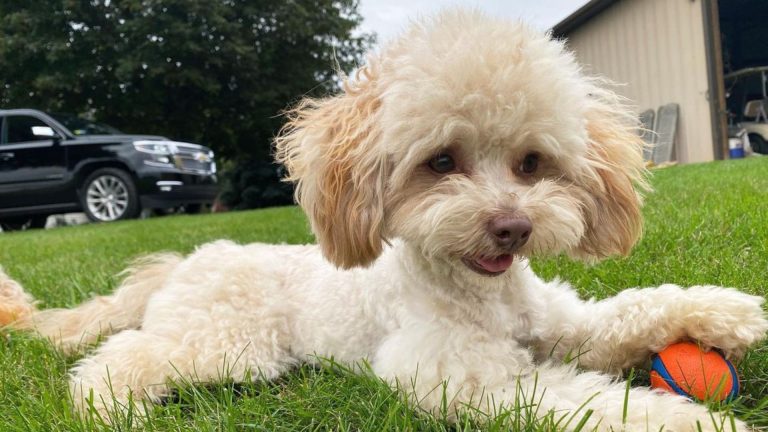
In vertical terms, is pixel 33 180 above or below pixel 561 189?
above

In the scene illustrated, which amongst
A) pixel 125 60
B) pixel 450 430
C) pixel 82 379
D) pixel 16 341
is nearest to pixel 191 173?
pixel 125 60

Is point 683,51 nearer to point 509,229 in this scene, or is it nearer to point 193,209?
point 193,209

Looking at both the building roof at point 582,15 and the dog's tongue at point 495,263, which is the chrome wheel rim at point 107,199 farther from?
the dog's tongue at point 495,263

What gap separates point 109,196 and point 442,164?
12.6 meters

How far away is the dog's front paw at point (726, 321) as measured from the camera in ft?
6.92

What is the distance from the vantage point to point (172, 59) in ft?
73.6

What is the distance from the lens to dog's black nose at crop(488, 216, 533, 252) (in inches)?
80.4

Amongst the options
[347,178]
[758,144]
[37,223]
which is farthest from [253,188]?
[347,178]

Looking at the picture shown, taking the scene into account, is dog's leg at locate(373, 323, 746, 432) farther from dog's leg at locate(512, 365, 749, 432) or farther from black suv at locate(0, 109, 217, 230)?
black suv at locate(0, 109, 217, 230)

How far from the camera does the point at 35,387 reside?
2.65 meters

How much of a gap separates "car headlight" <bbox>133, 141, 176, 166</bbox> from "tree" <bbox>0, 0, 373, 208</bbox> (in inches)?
304

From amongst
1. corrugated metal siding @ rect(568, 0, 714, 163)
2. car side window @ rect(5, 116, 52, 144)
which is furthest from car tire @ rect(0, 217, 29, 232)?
corrugated metal siding @ rect(568, 0, 714, 163)

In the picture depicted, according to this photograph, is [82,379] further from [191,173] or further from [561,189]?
[191,173]

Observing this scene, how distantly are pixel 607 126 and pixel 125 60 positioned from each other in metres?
21.6
